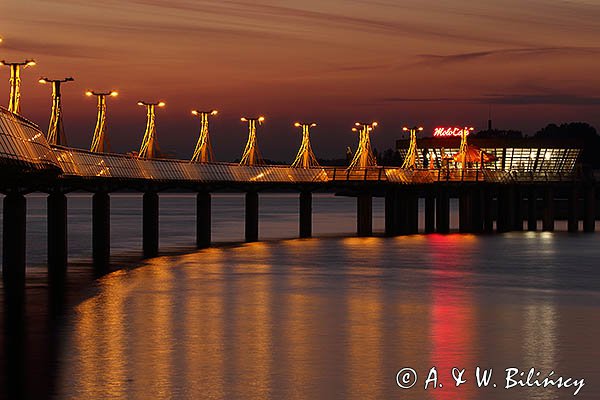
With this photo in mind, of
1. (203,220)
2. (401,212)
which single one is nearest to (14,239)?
(203,220)

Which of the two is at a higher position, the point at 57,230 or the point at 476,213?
the point at 476,213

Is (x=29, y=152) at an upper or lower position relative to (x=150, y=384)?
upper

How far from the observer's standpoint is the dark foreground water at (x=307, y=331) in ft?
116

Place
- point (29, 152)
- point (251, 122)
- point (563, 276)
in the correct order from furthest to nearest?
point (251, 122) < point (563, 276) < point (29, 152)

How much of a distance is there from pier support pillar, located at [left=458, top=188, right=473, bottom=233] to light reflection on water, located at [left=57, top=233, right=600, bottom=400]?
5227 centimetres

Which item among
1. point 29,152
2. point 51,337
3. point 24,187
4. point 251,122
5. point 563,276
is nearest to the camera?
point 51,337

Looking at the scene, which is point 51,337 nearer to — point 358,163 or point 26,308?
point 26,308

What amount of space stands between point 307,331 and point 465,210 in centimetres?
9653

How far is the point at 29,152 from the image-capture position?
5078cm

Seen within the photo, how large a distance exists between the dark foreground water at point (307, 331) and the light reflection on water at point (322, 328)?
66 mm

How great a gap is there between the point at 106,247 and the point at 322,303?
33.9m

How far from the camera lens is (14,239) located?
209 ft

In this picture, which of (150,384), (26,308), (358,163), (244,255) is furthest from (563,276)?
(358,163)

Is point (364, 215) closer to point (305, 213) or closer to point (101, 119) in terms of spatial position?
point (305, 213)
